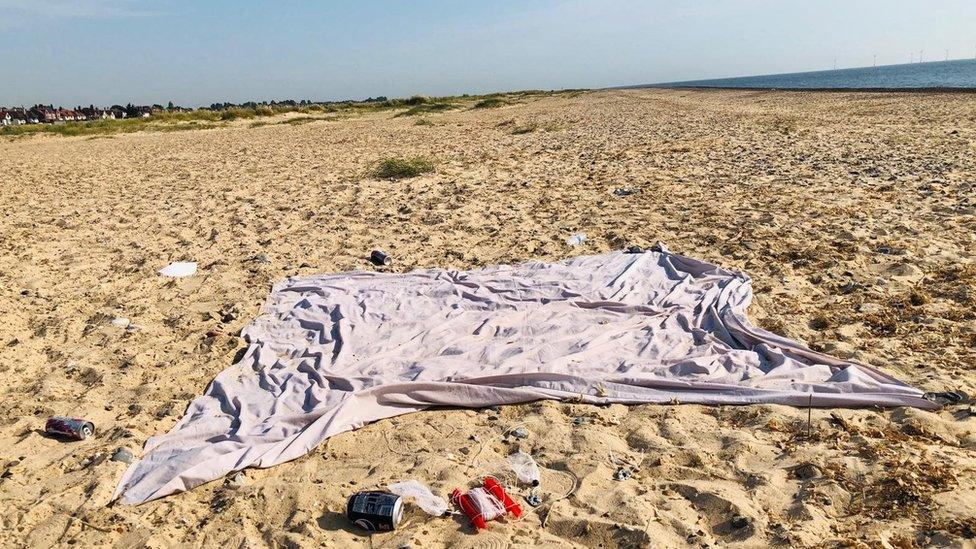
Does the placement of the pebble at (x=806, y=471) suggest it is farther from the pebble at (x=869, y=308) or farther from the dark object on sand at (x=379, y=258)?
the dark object on sand at (x=379, y=258)

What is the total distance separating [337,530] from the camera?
2.48 meters

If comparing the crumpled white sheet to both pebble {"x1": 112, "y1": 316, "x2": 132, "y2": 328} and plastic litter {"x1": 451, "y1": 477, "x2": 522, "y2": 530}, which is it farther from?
pebble {"x1": 112, "y1": 316, "x2": 132, "y2": 328}

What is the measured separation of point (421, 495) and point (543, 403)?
101cm

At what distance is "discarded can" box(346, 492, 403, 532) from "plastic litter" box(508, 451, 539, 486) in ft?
1.82

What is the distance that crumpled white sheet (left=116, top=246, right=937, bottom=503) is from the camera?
3182mm

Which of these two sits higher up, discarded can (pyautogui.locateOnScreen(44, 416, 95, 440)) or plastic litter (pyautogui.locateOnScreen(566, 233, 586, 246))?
plastic litter (pyautogui.locateOnScreen(566, 233, 586, 246))

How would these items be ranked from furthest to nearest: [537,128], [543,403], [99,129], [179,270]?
[99,129]
[537,128]
[179,270]
[543,403]

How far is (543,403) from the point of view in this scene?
11.3ft

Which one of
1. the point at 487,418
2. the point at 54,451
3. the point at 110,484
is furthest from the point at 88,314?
the point at 487,418

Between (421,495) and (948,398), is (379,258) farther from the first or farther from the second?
(948,398)

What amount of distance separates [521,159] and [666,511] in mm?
9799

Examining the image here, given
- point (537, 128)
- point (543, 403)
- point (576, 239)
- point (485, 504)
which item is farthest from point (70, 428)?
point (537, 128)

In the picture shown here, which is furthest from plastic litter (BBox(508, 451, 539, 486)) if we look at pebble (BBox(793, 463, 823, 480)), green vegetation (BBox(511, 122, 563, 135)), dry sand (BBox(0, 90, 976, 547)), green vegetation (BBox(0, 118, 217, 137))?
green vegetation (BBox(0, 118, 217, 137))

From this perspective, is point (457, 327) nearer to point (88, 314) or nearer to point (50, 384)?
point (50, 384)
